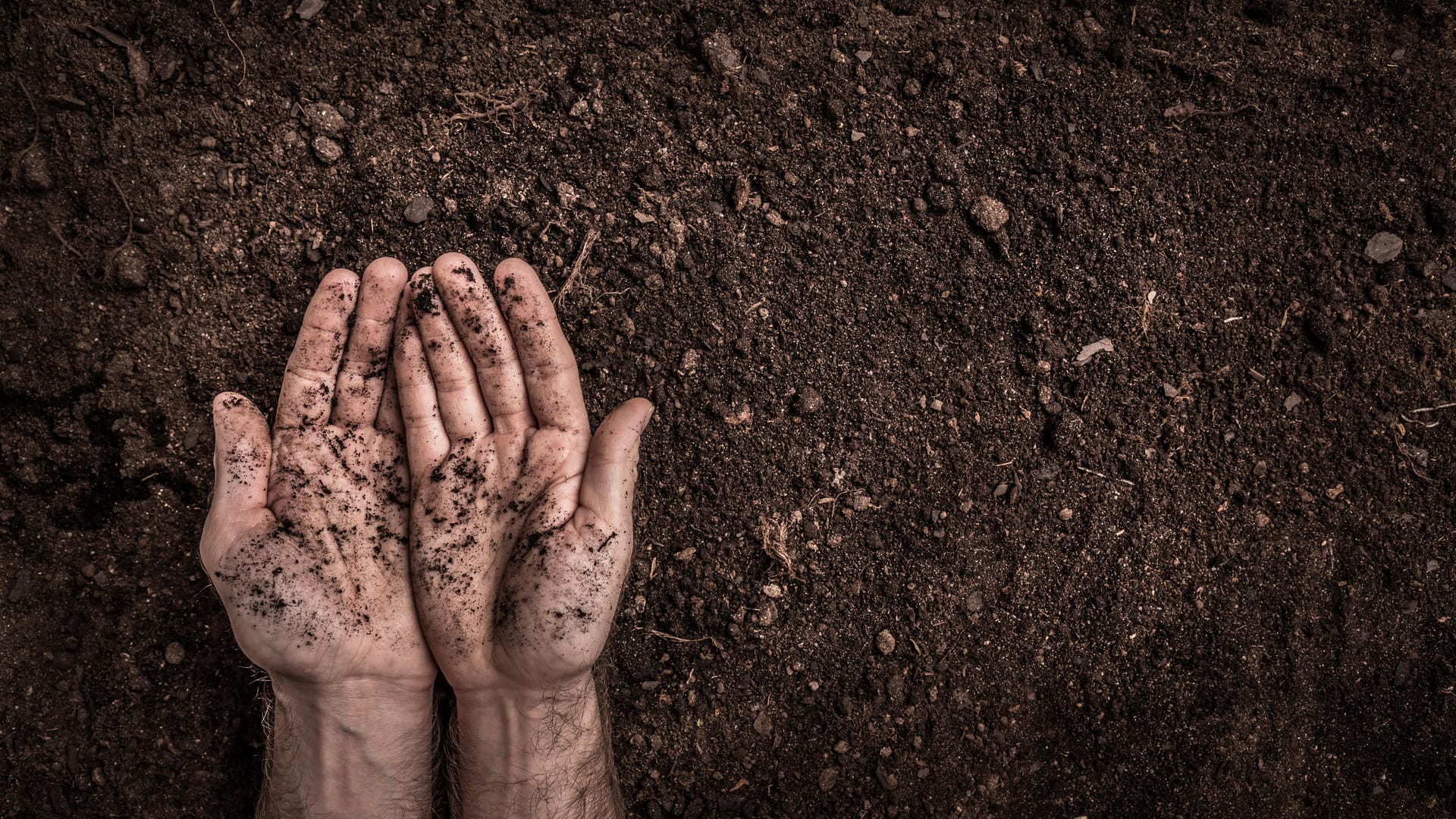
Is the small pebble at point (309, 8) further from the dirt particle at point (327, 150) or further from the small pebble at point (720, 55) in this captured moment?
the small pebble at point (720, 55)

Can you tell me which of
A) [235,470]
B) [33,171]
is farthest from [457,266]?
[33,171]

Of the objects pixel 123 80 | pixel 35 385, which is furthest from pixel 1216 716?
pixel 123 80

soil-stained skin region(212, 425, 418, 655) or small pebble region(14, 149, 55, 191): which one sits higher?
small pebble region(14, 149, 55, 191)

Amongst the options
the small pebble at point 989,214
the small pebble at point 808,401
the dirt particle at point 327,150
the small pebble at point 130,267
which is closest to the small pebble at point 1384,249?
the small pebble at point 989,214

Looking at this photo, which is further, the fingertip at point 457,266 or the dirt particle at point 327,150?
the dirt particle at point 327,150

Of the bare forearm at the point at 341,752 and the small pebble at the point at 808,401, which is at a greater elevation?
the small pebble at the point at 808,401

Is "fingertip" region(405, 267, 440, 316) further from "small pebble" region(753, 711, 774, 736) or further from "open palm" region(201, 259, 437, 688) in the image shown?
"small pebble" region(753, 711, 774, 736)

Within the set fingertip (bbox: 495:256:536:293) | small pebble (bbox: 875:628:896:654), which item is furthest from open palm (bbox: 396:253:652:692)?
small pebble (bbox: 875:628:896:654)

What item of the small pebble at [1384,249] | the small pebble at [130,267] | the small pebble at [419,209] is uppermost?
the small pebble at [130,267]
